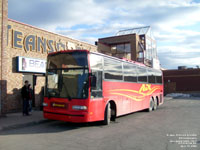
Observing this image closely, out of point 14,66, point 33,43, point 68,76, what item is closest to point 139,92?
point 68,76

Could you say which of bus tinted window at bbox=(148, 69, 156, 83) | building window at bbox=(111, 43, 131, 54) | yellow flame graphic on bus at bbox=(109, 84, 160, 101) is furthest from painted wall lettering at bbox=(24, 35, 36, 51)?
building window at bbox=(111, 43, 131, 54)

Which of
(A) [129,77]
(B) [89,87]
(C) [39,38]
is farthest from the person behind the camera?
(C) [39,38]

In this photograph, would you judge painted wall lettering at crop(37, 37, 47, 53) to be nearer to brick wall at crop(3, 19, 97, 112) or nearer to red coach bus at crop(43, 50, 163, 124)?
brick wall at crop(3, 19, 97, 112)

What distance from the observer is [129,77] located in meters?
12.9

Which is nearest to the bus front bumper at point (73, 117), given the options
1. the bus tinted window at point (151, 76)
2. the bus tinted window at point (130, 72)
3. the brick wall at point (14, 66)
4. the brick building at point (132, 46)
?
the bus tinted window at point (130, 72)

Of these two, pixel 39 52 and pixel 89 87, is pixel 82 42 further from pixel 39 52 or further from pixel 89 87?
pixel 89 87

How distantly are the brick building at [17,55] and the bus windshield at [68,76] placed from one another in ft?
12.2

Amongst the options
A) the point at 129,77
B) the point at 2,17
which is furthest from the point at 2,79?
the point at 129,77

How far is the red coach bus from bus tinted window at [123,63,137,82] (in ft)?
2.36

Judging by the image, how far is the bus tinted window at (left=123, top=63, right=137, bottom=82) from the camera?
12.5 m

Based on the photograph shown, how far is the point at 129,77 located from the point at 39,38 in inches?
295

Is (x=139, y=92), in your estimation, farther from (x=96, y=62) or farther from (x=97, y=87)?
(x=96, y=62)

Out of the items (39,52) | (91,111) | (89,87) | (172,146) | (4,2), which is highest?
(4,2)

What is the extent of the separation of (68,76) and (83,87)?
0.89m
